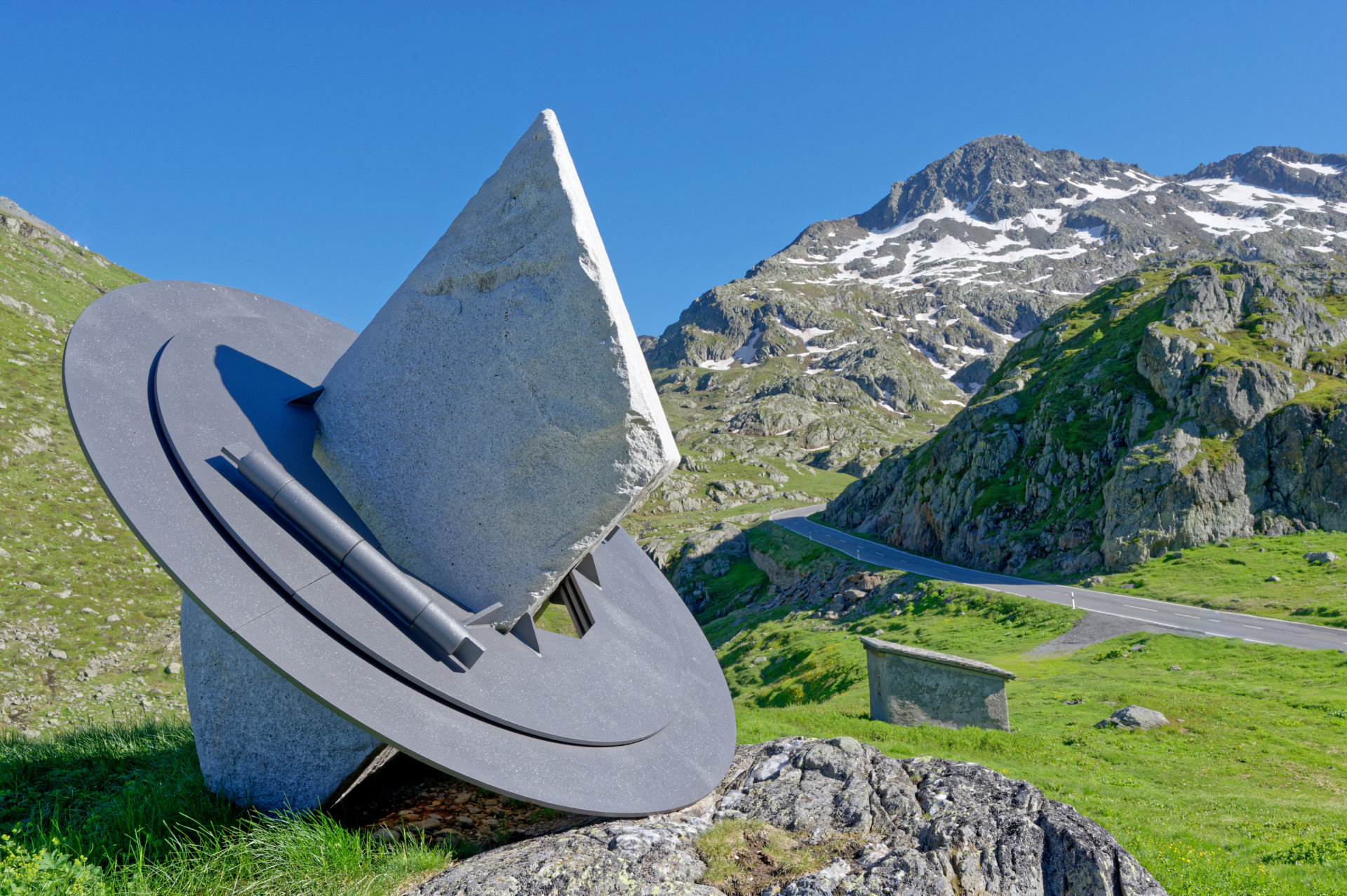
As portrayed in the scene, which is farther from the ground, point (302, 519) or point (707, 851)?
point (302, 519)

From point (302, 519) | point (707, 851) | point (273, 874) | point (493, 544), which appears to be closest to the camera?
point (273, 874)

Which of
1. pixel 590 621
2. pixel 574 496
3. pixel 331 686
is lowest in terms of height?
pixel 590 621

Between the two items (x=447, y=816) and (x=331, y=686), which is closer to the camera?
(x=331, y=686)

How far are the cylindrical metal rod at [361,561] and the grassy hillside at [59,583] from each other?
34.8 ft

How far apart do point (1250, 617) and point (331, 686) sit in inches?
1723

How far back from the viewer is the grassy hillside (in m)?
17.5

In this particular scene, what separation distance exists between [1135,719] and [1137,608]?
83.5 feet

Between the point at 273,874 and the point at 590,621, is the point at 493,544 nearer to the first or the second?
the point at 590,621

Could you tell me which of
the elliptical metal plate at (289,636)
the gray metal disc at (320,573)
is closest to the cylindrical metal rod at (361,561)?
the gray metal disc at (320,573)

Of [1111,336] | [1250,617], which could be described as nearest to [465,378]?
[1250,617]

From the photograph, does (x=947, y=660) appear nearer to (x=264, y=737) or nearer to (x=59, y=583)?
(x=264, y=737)

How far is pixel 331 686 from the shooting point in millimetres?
4645

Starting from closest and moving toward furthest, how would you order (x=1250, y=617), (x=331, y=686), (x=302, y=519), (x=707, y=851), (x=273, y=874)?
(x=331, y=686)
(x=273, y=874)
(x=302, y=519)
(x=707, y=851)
(x=1250, y=617)

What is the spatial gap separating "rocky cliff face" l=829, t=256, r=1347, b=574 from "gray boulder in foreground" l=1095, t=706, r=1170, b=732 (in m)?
36.5
